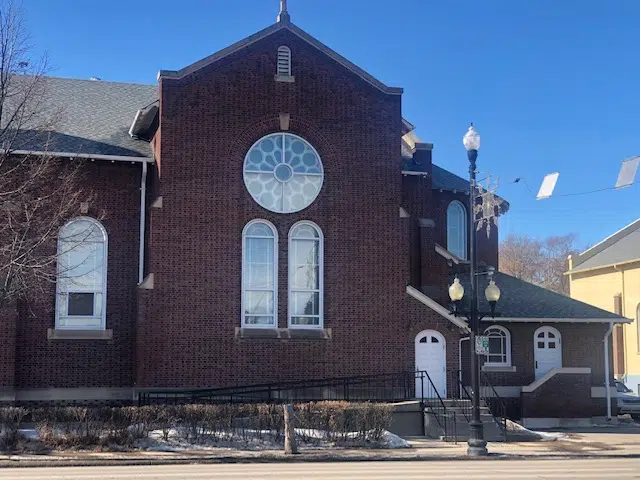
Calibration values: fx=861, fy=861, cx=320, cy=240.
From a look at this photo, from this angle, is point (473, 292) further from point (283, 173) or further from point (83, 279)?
point (83, 279)

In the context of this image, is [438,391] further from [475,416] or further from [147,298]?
[147,298]

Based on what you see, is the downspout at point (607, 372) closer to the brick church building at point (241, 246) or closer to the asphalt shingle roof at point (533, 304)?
the asphalt shingle roof at point (533, 304)

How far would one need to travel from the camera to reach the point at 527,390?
29.2m

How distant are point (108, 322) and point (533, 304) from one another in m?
15.1

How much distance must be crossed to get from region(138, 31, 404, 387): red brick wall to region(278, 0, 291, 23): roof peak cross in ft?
1.98

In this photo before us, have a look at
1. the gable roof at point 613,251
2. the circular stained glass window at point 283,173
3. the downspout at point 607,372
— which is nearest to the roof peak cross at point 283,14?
the circular stained glass window at point 283,173

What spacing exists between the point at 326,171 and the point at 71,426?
35.7 ft

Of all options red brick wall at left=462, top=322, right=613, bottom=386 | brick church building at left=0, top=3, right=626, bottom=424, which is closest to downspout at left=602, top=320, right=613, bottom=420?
red brick wall at left=462, top=322, right=613, bottom=386

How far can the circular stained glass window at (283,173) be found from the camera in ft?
84.8

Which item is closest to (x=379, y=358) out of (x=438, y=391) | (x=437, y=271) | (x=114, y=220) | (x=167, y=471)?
(x=438, y=391)

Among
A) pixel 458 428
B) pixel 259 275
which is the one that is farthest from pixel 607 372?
pixel 259 275

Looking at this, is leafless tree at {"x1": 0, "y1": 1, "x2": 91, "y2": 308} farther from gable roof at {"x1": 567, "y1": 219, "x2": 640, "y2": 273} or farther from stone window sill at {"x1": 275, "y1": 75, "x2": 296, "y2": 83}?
gable roof at {"x1": 567, "y1": 219, "x2": 640, "y2": 273}

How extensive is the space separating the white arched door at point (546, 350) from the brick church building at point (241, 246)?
4694 millimetres

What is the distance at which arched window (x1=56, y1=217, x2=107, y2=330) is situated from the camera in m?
25.1
